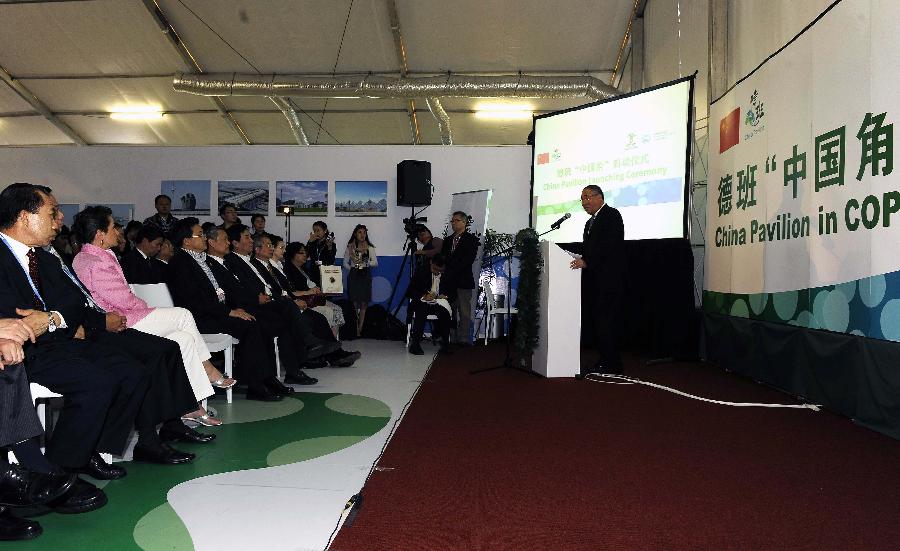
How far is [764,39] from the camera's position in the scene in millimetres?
5402

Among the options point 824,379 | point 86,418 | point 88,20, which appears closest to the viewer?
point 86,418

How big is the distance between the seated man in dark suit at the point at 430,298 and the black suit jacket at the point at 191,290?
9.79 ft

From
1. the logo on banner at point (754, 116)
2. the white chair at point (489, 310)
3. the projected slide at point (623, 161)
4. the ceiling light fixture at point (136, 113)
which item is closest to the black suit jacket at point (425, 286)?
the white chair at point (489, 310)

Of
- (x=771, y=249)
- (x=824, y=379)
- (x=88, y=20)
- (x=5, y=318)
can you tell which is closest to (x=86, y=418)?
(x=5, y=318)

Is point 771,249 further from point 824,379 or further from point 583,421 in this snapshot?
point 583,421

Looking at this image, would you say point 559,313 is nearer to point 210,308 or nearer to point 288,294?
point 288,294

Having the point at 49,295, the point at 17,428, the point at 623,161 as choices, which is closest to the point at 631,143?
the point at 623,161

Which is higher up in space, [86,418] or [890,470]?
[86,418]

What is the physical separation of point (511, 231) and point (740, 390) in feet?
15.3

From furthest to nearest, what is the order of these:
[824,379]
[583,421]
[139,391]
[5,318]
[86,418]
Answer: [824,379] → [583,421] → [139,391] → [86,418] → [5,318]

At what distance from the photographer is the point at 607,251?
17.6 ft

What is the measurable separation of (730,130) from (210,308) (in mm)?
4514

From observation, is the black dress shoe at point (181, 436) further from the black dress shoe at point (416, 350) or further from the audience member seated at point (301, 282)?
the black dress shoe at point (416, 350)

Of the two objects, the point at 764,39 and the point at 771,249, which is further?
the point at 764,39
